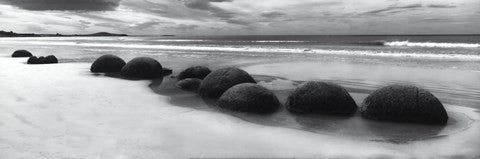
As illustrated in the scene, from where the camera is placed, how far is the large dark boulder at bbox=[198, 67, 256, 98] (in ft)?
27.1

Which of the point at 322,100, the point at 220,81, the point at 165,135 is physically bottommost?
the point at 165,135

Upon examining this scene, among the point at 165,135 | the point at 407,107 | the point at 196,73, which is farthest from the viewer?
the point at 196,73

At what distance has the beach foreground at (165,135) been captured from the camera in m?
4.57

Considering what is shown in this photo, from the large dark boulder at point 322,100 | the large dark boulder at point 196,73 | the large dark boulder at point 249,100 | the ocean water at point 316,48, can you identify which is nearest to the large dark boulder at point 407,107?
the large dark boulder at point 322,100

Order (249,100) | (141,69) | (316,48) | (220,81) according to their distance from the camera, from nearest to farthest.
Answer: (249,100)
(220,81)
(141,69)
(316,48)

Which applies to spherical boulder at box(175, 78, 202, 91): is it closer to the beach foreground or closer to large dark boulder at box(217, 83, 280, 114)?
the beach foreground

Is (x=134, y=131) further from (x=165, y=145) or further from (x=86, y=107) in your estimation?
(x=86, y=107)

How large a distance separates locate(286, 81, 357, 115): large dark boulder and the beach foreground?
539 millimetres

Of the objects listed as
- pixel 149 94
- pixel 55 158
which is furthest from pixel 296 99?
pixel 55 158

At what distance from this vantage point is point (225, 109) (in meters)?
7.11

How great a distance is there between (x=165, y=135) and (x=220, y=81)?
3222 millimetres

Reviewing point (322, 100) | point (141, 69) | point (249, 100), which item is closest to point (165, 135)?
point (249, 100)

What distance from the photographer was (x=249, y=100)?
6.96 metres

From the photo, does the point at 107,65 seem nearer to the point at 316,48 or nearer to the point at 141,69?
the point at 141,69
